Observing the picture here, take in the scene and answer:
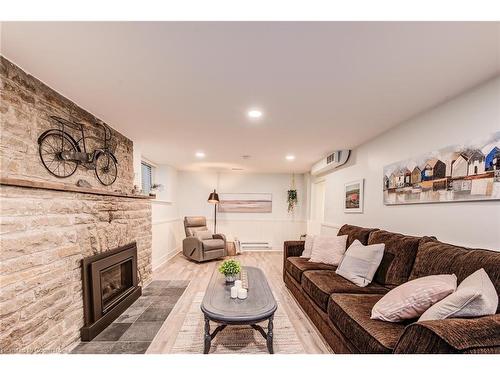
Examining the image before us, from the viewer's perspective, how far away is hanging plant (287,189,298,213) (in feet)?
20.8

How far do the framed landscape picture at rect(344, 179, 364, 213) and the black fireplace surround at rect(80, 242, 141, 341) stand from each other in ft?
10.8

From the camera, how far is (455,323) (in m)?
1.00

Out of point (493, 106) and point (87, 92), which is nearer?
point (493, 106)

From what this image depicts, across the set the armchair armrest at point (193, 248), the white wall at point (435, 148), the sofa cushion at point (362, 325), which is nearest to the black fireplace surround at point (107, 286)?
the armchair armrest at point (193, 248)

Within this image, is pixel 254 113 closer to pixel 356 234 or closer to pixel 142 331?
pixel 356 234

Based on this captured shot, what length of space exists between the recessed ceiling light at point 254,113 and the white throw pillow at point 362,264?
5.94ft

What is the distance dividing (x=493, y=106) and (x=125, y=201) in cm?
367

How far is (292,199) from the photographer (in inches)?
251

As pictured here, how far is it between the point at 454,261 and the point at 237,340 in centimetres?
186

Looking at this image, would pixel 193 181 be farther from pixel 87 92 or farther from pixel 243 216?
pixel 87 92

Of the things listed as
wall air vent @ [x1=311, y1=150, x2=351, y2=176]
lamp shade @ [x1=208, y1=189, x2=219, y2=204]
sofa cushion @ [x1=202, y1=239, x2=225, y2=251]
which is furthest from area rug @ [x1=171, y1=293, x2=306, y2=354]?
lamp shade @ [x1=208, y1=189, x2=219, y2=204]

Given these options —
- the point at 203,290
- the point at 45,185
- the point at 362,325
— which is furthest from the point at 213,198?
the point at 362,325

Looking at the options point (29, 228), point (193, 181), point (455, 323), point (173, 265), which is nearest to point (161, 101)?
point (29, 228)
